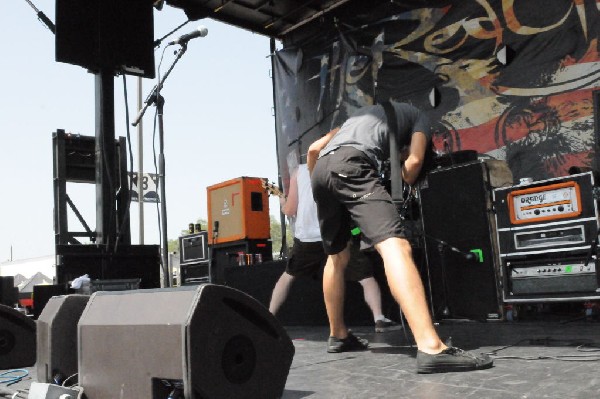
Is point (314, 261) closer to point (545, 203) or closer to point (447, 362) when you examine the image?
point (545, 203)

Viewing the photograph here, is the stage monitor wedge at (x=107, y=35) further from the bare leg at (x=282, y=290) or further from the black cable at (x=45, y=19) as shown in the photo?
the bare leg at (x=282, y=290)

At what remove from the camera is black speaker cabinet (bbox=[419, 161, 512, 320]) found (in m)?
4.52

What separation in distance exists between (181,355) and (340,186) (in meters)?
1.34

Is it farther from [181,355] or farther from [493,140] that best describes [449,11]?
[181,355]

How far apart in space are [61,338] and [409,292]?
1.38m

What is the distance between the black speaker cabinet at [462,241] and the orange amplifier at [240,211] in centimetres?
277

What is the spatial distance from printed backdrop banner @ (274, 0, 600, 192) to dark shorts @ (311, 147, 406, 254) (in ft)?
12.1

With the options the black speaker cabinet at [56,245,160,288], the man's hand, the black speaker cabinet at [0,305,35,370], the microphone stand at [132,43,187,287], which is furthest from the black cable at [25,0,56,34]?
the man's hand

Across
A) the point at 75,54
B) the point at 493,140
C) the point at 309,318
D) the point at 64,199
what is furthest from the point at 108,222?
the point at 493,140

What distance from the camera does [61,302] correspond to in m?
2.22

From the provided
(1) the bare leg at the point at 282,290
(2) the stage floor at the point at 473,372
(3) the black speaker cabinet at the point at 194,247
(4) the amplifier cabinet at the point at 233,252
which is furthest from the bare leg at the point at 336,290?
(3) the black speaker cabinet at the point at 194,247

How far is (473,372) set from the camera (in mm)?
2182

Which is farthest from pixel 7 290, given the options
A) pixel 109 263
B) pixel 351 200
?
pixel 351 200

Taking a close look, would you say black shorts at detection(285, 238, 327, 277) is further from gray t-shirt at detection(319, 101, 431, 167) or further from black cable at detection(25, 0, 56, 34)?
black cable at detection(25, 0, 56, 34)
